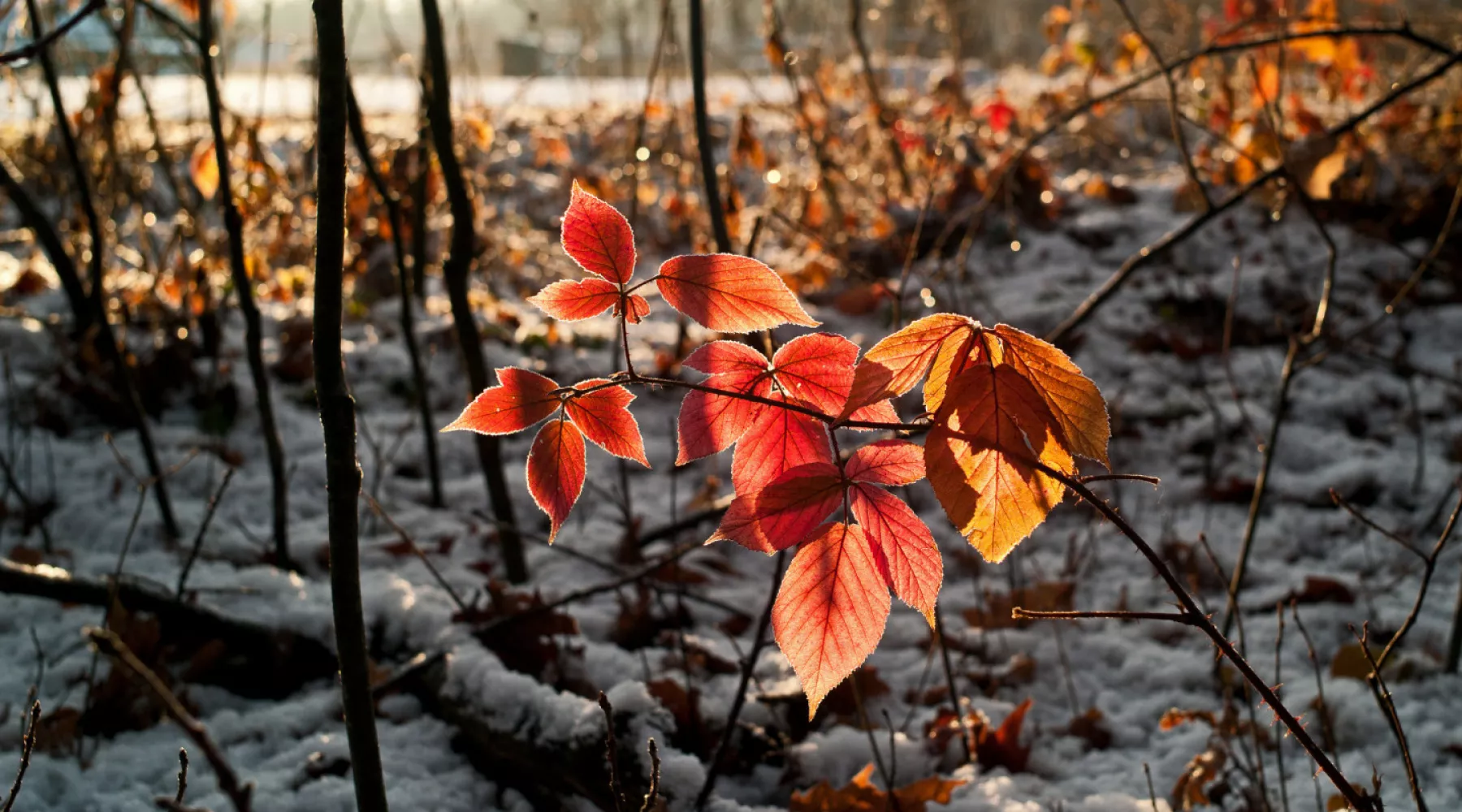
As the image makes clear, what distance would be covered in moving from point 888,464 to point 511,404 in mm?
274

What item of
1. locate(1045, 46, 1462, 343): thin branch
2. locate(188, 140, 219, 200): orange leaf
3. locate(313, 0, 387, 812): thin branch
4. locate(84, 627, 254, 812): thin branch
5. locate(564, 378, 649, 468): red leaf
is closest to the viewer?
locate(84, 627, 254, 812): thin branch

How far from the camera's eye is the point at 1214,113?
16.3ft

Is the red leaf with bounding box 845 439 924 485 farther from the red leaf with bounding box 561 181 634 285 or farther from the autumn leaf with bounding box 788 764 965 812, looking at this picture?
the autumn leaf with bounding box 788 764 965 812

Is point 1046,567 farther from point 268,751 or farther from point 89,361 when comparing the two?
point 89,361

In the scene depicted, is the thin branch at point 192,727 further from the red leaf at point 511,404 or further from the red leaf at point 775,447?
the red leaf at point 775,447

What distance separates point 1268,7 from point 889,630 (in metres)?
3.06

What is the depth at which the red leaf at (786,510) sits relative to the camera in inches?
26.1

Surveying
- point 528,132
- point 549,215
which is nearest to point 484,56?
point 528,132

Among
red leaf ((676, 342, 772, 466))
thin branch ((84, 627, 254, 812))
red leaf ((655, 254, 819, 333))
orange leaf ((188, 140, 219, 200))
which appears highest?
orange leaf ((188, 140, 219, 200))

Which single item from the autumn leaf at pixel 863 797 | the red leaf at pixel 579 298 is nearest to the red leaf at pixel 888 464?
the red leaf at pixel 579 298

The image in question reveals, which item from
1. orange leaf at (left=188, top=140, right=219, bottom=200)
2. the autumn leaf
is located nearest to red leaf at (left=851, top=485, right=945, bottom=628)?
the autumn leaf

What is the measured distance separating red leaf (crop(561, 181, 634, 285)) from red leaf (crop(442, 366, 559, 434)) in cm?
9

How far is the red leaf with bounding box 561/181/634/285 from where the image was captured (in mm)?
676

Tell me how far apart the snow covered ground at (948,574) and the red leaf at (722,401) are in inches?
31.2
